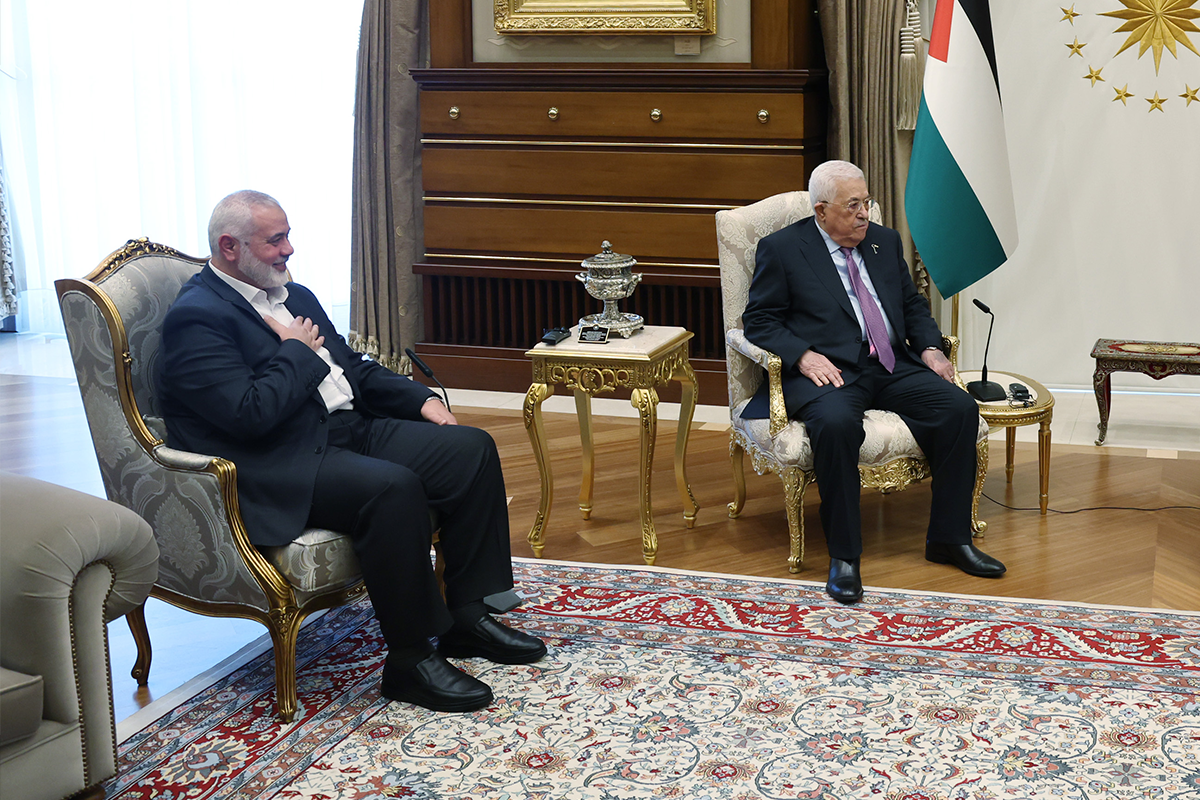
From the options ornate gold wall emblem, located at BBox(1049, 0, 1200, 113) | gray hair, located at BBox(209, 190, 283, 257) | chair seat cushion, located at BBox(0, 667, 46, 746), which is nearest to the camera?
chair seat cushion, located at BBox(0, 667, 46, 746)

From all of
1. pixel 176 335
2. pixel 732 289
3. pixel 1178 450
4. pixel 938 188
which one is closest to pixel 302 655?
pixel 176 335

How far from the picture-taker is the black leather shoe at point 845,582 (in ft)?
11.6

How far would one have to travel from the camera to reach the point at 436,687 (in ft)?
9.63

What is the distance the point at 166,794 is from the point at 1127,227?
488 centimetres

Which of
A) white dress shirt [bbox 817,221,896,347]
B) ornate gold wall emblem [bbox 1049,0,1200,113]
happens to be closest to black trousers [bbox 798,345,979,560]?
white dress shirt [bbox 817,221,896,347]

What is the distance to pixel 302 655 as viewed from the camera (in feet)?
10.7

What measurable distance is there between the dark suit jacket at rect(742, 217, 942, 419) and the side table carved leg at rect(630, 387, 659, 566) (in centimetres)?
36

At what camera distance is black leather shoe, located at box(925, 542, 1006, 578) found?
12.2 feet

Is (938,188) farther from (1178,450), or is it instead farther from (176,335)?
(176,335)

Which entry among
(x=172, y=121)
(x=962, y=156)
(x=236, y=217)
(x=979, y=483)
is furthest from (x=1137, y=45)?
(x=172, y=121)

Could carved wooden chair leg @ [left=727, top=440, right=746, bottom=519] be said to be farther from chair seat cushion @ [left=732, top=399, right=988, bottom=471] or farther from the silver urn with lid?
the silver urn with lid

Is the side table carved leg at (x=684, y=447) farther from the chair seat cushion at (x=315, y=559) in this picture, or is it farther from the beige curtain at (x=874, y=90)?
the beige curtain at (x=874, y=90)

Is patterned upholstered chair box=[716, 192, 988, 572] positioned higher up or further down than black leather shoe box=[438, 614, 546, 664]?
higher up

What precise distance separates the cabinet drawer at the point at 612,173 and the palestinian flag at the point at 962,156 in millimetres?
937
